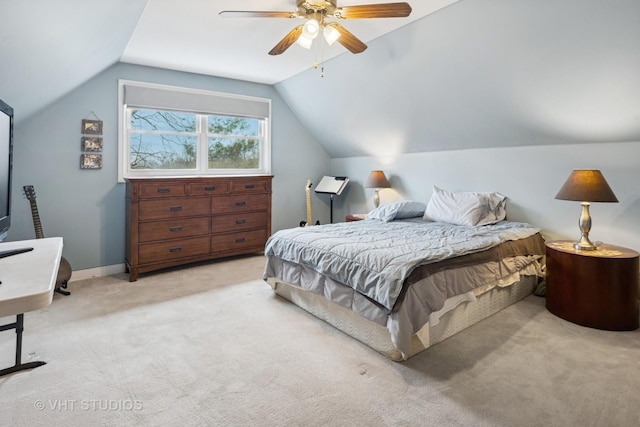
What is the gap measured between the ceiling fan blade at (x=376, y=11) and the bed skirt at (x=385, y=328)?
76.1 inches

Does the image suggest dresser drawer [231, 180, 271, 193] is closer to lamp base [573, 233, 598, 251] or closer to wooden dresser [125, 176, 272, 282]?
wooden dresser [125, 176, 272, 282]

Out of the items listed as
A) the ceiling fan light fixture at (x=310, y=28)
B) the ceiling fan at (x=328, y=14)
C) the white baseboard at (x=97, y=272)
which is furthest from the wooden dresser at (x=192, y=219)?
the ceiling fan light fixture at (x=310, y=28)

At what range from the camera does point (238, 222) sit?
14.2 ft

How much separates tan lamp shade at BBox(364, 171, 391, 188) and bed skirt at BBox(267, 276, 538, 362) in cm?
211

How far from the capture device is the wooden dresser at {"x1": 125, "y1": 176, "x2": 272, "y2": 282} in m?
3.62

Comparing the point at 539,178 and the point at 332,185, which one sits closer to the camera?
the point at 539,178

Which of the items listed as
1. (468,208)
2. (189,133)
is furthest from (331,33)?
(189,133)

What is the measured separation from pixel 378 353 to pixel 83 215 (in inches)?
133

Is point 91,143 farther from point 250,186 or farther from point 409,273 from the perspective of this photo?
point 409,273

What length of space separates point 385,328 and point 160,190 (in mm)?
2779

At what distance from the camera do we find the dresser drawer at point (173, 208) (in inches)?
143

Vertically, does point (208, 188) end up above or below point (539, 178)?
below

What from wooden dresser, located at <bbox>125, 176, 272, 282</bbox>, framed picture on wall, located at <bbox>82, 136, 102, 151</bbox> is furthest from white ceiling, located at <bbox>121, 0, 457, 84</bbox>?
wooden dresser, located at <bbox>125, 176, 272, 282</bbox>

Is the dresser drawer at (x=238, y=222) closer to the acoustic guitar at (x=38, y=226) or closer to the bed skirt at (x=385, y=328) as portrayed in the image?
the bed skirt at (x=385, y=328)
